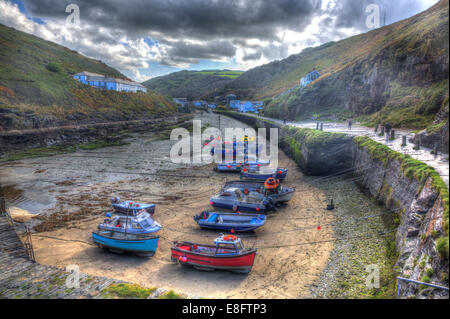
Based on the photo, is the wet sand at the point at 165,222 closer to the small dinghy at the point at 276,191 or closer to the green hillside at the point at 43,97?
the small dinghy at the point at 276,191

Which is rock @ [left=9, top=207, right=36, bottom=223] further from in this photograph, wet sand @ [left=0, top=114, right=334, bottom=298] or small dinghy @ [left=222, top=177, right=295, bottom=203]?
small dinghy @ [left=222, top=177, right=295, bottom=203]

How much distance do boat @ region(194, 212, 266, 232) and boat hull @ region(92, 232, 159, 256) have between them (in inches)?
159

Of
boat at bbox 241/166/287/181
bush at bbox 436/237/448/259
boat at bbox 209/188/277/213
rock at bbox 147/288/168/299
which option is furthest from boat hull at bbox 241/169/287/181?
bush at bbox 436/237/448/259

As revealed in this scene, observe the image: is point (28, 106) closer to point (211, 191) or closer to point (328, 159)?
point (211, 191)

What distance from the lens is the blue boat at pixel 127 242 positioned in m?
14.5

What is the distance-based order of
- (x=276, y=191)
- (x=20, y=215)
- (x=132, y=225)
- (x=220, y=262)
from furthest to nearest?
1. (x=276, y=191)
2. (x=20, y=215)
3. (x=132, y=225)
4. (x=220, y=262)

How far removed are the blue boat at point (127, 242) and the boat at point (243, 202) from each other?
703cm

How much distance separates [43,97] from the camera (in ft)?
194

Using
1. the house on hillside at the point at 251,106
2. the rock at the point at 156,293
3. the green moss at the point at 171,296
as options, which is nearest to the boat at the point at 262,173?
the rock at the point at 156,293

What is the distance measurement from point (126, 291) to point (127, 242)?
5.60 m

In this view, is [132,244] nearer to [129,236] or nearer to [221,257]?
[129,236]

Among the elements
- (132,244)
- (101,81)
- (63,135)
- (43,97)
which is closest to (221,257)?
(132,244)

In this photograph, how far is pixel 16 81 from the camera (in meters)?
56.9
